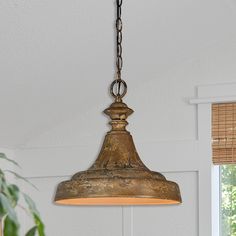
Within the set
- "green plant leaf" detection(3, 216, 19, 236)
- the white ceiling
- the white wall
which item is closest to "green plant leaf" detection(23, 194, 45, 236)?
"green plant leaf" detection(3, 216, 19, 236)

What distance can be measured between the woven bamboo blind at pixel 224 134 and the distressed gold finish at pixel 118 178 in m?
1.88

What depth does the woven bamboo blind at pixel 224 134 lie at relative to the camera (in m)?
4.46

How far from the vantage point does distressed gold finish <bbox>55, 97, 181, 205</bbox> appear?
2443mm

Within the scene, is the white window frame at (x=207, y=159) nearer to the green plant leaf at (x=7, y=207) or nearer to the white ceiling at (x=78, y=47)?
the white ceiling at (x=78, y=47)

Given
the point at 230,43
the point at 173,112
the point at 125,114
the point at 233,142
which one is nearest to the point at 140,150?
the point at 173,112

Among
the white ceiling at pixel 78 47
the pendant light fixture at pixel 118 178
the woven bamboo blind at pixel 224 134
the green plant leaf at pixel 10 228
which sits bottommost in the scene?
the green plant leaf at pixel 10 228

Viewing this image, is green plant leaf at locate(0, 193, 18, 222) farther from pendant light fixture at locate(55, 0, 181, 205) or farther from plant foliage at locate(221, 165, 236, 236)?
plant foliage at locate(221, 165, 236, 236)

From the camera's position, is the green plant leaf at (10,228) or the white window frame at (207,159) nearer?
the green plant leaf at (10,228)

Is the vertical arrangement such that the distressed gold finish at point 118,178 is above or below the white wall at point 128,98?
below

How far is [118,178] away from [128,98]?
2.34 metres

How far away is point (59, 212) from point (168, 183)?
2.41 m

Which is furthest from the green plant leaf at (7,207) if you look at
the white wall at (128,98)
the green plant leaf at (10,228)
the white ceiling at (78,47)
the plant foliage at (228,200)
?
the plant foliage at (228,200)

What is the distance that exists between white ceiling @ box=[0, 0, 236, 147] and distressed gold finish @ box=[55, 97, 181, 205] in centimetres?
107

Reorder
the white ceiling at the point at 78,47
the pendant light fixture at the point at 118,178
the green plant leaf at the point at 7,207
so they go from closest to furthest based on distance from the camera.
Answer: the green plant leaf at the point at 7,207
the pendant light fixture at the point at 118,178
the white ceiling at the point at 78,47
